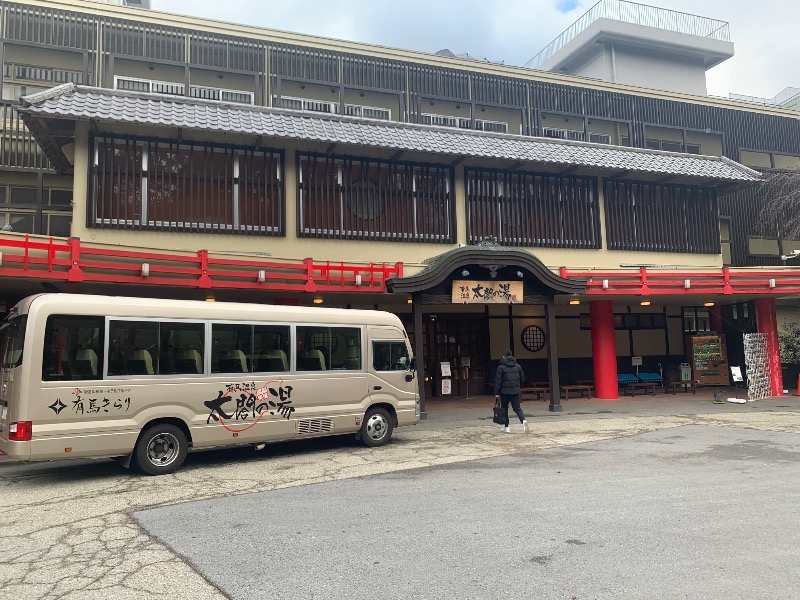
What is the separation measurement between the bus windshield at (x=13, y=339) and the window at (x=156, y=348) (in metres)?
1.14

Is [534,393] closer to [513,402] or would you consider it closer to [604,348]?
[604,348]

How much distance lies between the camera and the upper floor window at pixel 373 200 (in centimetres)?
1645

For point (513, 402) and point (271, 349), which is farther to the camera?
point (513, 402)

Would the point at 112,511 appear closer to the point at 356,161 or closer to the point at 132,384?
the point at 132,384

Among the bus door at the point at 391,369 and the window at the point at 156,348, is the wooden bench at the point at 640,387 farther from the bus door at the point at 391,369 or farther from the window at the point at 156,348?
the window at the point at 156,348

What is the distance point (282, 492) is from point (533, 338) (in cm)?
1478

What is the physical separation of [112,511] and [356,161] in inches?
484

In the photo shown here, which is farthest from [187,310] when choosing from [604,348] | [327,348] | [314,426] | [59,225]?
[604,348]

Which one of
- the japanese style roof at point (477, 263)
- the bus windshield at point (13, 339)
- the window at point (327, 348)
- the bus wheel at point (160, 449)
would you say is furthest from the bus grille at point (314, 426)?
the japanese style roof at point (477, 263)

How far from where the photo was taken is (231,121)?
50.0ft

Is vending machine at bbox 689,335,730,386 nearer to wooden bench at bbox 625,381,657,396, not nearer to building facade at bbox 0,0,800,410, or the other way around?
building facade at bbox 0,0,800,410

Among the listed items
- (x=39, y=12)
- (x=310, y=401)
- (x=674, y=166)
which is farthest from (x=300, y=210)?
(x=674, y=166)

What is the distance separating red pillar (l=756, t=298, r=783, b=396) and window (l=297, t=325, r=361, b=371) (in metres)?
16.0

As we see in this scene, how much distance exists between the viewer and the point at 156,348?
9.01 meters
